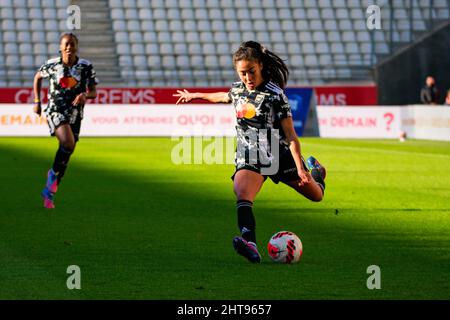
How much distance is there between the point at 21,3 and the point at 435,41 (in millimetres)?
15356

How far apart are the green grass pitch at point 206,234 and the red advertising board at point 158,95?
48.5 ft

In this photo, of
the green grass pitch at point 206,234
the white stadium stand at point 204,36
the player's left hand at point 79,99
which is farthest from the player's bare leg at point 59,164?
the white stadium stand at point 204,36

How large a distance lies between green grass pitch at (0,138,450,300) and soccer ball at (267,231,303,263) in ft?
0.40

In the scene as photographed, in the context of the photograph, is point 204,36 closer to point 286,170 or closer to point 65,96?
point 65,96

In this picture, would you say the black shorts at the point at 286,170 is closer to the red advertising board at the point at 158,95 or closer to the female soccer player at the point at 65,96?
the female soccer player at the point at 65,96

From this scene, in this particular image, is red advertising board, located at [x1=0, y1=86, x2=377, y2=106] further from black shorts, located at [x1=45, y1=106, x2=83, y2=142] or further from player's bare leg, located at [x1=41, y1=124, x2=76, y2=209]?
player's bare leg, located at [x1=41, y1=124, x2=76, y2=209]

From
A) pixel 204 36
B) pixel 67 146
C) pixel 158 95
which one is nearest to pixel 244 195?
pixel 67 146

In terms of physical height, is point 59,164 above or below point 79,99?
below

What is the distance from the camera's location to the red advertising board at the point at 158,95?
3722 cm

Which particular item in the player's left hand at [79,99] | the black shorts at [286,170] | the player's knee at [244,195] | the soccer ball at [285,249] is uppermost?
the player's left hand at [79,99]

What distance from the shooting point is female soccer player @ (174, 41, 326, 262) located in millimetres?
10031

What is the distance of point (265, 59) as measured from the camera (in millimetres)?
10203

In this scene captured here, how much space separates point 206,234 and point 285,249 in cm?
227

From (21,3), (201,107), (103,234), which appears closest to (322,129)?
(201,107)
